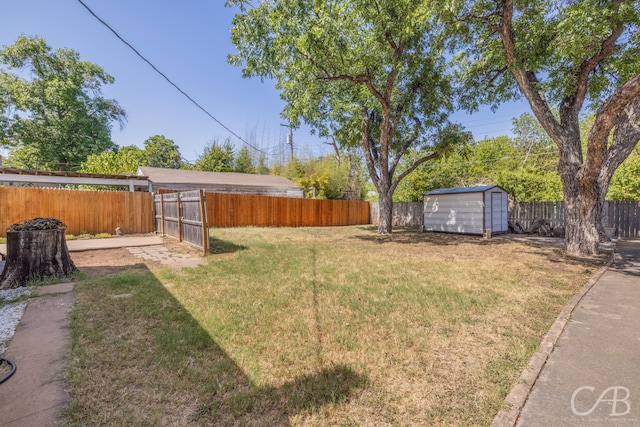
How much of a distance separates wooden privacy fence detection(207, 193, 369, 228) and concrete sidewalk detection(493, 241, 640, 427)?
1178 cm

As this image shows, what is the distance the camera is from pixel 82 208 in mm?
9383

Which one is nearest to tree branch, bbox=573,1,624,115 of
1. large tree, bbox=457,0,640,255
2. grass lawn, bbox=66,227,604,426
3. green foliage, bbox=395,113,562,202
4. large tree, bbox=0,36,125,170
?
large tree, bbox=457,0,640,255

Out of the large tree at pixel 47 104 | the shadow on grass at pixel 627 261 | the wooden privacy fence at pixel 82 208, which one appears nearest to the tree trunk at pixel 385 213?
the shadow on grass at pixel 627 261

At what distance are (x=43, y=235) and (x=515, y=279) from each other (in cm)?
754

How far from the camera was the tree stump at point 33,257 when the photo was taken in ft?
13.0

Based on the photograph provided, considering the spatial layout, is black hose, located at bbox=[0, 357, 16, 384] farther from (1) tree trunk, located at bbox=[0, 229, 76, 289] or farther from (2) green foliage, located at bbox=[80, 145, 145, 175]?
(2) green foliage, located at bbox=[80, 145, 145, 175]

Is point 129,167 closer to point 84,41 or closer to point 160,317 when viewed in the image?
point 84,41

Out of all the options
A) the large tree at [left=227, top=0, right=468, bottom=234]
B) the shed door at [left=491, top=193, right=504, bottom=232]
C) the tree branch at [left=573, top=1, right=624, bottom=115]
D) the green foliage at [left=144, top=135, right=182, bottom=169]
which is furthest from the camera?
the green foliage at [left=144, top=135, right=182, bottom=169]

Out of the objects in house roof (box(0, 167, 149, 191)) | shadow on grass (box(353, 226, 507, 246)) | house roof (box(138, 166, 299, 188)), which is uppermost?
house roof (box(138, 166, 299, 188))

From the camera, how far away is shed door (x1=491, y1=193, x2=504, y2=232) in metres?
11.0

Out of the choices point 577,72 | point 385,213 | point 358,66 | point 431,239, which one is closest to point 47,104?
point 358,66

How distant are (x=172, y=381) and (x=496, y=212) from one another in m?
12.6

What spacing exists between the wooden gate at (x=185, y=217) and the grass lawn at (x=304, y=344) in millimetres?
1750

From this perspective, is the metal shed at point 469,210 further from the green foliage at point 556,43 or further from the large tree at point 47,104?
the large tree at point 47,104
